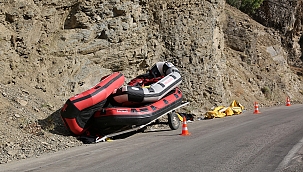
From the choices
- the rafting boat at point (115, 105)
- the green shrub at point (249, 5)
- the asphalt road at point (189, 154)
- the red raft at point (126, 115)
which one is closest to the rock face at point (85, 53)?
the rafting boat at point (115, 105)

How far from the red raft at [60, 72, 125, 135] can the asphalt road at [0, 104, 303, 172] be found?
2.66ft

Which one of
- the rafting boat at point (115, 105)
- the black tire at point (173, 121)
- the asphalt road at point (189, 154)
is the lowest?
the black tire at point (173, 121)

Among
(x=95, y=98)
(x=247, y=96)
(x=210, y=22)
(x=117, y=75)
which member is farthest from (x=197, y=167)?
(x=247, y=96)

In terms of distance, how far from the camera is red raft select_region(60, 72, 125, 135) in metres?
10.9

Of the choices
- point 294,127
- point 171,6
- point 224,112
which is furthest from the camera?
point 171,6

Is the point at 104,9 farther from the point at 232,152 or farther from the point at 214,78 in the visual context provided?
the point at 232,152

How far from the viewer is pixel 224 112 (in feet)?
57.3

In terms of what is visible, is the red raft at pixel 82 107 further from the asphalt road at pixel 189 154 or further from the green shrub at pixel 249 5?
the green shrub at pixel 249 5

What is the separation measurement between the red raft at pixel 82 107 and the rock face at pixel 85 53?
1.47 feet

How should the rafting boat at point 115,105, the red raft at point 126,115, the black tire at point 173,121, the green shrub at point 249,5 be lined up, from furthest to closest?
the green shrub at point 249,5 → the black tire at point 173,121 → the red raft at point 126,115 → the rafting boat at point 115,105

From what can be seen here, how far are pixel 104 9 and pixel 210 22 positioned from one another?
6.72 meters

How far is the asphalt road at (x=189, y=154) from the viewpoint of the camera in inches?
283

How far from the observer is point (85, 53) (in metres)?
14.8

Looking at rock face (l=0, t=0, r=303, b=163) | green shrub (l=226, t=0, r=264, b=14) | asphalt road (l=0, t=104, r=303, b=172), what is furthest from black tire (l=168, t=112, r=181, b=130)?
green shrub (l=226, t=0, r=264, b=14)
